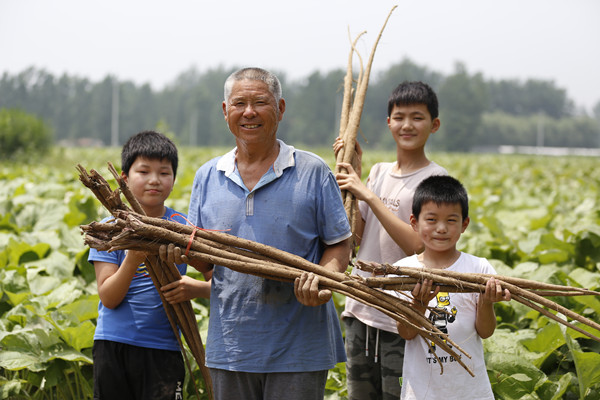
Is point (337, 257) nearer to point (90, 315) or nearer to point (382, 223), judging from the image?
point (382, 223)

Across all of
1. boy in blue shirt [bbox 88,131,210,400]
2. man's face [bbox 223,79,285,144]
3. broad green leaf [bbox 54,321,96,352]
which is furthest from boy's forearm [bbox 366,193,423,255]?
broad green leaf [bbox 54,321,96,352]

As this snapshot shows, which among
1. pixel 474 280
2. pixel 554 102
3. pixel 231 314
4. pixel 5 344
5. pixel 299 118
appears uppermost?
pixel 554 102

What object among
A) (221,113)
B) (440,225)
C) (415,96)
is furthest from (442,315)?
(221,113)

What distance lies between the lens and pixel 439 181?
2.71m

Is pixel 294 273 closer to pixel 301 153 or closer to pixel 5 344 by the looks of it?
pixel 301 153

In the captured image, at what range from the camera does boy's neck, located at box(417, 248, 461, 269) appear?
263 centimetres

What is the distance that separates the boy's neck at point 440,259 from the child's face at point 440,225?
0.02 m

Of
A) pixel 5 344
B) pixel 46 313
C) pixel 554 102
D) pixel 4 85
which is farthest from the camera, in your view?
pixel 554 102

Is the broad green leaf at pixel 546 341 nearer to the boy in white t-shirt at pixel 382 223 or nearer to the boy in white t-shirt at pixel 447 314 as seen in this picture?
the boy in white t-shirt at pixel 382 223

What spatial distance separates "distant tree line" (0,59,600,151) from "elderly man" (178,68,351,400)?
5600 centimetres

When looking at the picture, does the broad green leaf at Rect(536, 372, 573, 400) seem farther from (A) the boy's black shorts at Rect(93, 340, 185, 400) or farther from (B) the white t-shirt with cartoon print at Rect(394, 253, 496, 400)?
(A) the boy's black shorts at Rect(93, 340, 185, 400)

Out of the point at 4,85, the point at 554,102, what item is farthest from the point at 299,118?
the point at 554,102

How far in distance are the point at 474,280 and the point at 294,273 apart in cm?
65

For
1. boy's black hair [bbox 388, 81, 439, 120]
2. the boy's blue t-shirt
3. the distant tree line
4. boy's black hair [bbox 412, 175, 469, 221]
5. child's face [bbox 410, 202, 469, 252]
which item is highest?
the distant tree line
